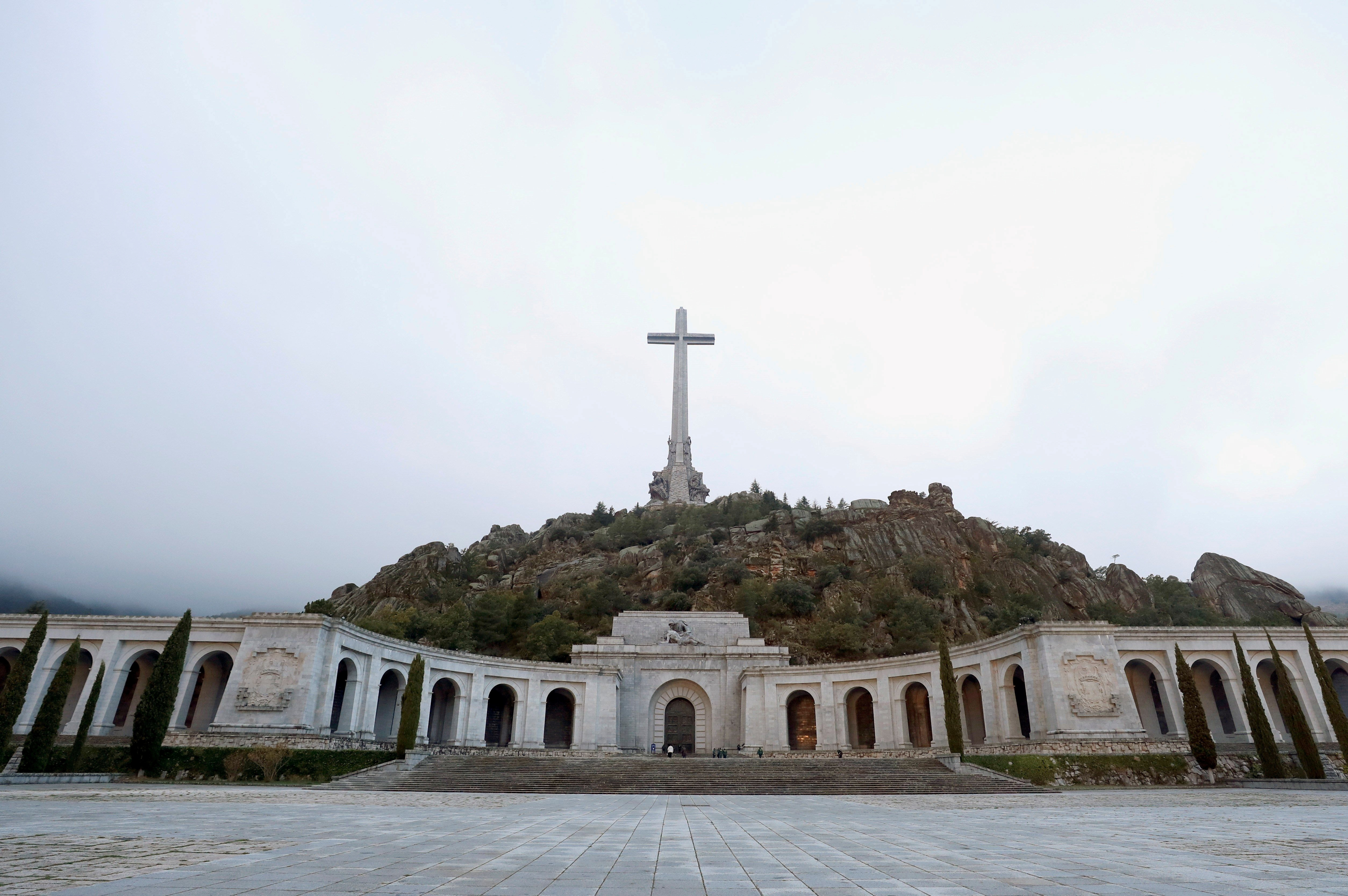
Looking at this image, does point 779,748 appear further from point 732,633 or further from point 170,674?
point 170,674

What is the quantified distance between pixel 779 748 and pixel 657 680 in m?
8.38

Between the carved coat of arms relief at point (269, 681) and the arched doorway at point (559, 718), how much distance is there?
15.0m

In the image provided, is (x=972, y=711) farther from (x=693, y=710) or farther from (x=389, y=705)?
(x=389, y=705)

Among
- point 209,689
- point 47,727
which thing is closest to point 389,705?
point 209,689

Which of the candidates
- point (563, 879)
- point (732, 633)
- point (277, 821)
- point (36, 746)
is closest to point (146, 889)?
point (563, 879)

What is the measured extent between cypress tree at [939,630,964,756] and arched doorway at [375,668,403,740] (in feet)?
84.9

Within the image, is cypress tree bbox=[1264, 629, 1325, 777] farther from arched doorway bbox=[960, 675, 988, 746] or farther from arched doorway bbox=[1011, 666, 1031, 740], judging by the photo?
arched doorway bbox=[960, 675, 988, 746]

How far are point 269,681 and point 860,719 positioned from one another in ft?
102

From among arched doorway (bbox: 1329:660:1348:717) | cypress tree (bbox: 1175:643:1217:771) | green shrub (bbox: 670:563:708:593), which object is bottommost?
cypress tree (bbox: 1175:643:1217:771)

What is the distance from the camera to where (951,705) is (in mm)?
27953

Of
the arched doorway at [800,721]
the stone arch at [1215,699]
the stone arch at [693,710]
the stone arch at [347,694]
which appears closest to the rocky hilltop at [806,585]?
the stone arch at [693,710]

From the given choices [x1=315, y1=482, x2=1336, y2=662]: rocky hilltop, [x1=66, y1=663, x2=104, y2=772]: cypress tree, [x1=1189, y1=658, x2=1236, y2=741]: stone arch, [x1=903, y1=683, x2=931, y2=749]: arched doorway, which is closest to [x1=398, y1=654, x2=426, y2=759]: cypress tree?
[x1=66, y1=663, x2=104, y2=772]: cypress tree

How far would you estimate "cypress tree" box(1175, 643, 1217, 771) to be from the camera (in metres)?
25.3

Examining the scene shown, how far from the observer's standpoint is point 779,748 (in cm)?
3875
